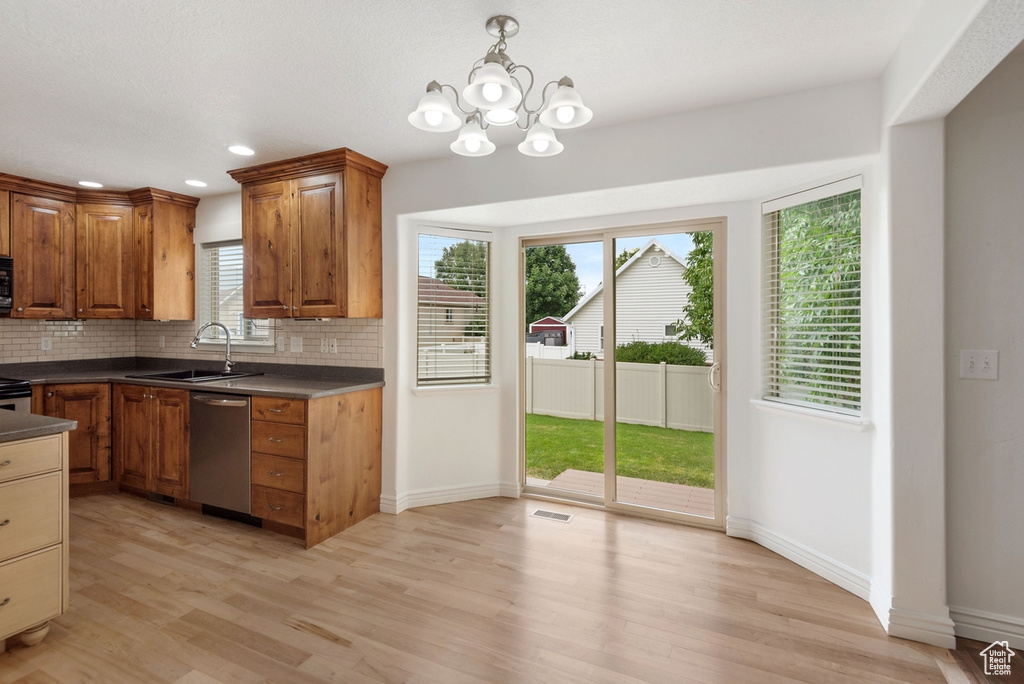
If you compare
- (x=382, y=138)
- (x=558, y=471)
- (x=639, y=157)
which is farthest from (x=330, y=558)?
(x=639, y=157)

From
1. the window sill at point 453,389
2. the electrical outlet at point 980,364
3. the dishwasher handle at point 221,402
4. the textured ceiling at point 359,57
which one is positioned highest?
the textured ceiling at point 359,57

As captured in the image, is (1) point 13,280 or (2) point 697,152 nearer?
(2) point 697,152

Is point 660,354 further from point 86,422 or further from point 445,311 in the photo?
point 86,422

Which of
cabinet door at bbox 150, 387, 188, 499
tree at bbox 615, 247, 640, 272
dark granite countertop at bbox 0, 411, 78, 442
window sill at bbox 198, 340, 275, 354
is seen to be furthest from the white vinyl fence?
dark granite countertop at bbox 0, 411, 78, 442

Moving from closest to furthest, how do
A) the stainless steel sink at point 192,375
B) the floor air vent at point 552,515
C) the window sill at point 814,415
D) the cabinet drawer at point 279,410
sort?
the window sill at point 814,415
the cabinet drawer at point 279,410
the floor air vent at point 552,515
the stainless steel sink at point 192,375

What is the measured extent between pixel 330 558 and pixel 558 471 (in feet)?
5.88

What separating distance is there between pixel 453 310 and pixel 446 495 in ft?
4.67

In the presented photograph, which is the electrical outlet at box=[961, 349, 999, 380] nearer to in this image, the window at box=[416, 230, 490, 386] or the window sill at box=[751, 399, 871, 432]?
the window sill at box=[751, 399, 871, 432]

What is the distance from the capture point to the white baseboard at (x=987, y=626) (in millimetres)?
2070

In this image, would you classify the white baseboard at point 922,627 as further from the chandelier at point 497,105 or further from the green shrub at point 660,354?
the chandelier at point 497,105

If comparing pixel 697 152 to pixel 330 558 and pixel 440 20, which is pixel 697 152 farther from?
pixel 330 558

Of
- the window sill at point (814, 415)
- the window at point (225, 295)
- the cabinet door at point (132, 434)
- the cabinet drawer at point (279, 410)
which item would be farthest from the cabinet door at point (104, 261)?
the window sill at point (814, 415)

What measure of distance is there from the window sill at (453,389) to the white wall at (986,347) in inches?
107

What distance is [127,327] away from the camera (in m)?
4.84
